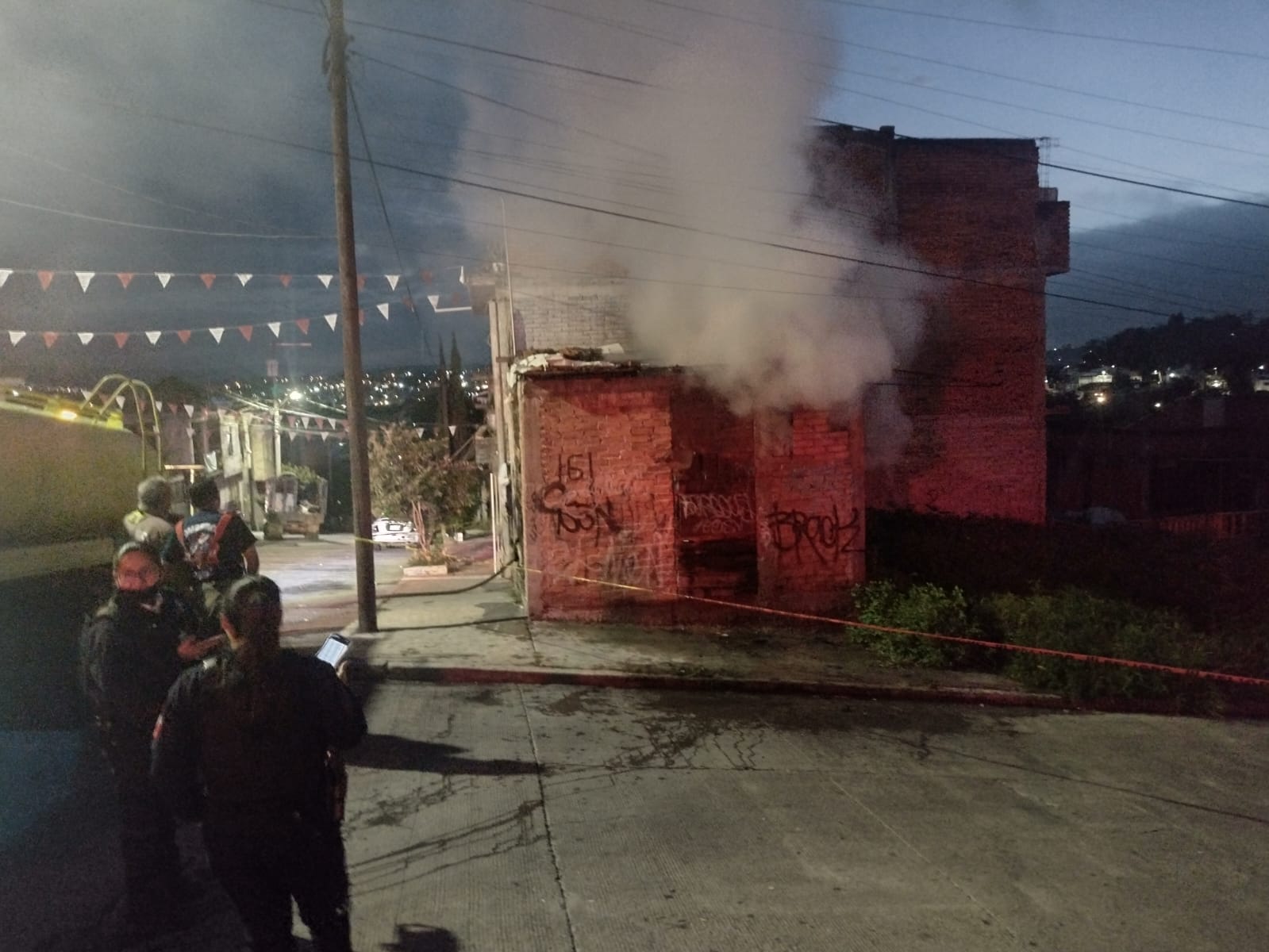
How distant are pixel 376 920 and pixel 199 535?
2729 millimetres

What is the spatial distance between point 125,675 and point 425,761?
8.01ft

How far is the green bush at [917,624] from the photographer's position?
948 cm

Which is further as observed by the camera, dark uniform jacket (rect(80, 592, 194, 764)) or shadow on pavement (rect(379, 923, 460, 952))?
dark uniform jacket (rect(80, 592, 194, 764))

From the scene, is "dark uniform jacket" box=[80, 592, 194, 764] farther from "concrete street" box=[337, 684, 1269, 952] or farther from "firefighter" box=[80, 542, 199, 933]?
"concrete street" box=[337, 684, 1269, 952]

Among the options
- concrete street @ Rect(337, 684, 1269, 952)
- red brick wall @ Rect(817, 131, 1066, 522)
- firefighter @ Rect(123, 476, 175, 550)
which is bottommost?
concrete street @ Rect(337, 684, 1269, 952)

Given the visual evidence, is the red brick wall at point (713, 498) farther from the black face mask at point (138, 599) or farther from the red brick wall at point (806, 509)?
the black face mask at point (138, 599)

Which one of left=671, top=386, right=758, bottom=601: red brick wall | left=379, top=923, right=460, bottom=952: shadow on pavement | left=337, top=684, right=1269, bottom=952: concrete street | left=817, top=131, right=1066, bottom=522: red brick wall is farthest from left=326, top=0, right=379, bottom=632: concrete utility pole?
left=817, top=131, right=1066, bottom=522: red brick wall

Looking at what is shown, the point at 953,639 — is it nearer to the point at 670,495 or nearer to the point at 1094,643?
the point at 1094,643

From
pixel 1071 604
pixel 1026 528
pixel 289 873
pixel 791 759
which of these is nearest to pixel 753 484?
pixel 1071 604

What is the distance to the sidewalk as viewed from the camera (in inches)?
328

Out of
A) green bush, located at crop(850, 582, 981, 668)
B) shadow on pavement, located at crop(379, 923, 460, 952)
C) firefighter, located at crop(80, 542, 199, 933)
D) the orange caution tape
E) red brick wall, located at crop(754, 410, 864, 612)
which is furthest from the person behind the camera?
red brick wall, located at crop(754, 410, 864, 612)

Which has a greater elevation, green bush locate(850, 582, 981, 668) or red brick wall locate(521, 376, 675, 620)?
red brick wall locate(521, 376, 675, 620)

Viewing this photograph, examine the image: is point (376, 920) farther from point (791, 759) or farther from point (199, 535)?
point (791, 759)

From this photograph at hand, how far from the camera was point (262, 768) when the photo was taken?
9.09 feet
